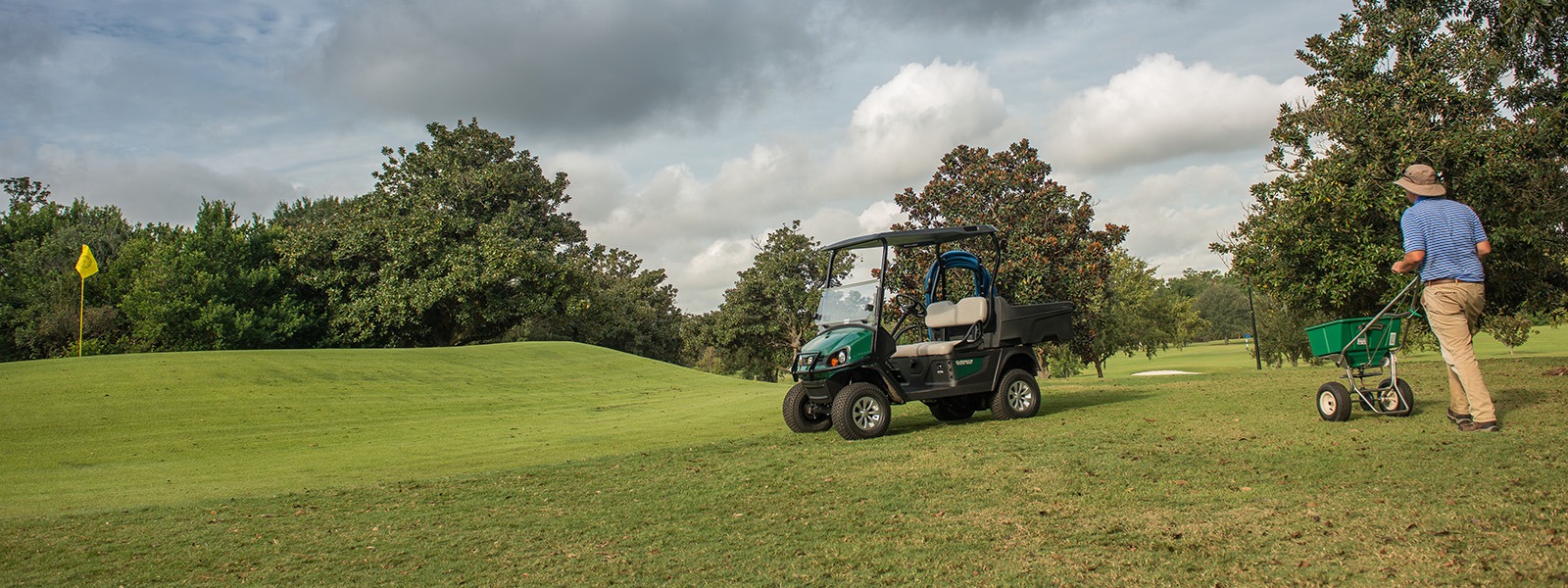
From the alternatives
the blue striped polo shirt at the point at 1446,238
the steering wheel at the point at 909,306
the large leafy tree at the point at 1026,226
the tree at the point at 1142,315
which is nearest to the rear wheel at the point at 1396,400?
the blue striped polo shirt at the point at 1446,238

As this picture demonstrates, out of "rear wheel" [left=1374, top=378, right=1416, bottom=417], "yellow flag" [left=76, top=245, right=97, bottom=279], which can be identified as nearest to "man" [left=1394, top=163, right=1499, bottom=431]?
"rear wheel" [left=1374, top=378, right=1416, bottom=417]

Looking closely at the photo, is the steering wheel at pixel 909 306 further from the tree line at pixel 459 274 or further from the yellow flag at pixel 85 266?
the yellow flag at pixel 85 266

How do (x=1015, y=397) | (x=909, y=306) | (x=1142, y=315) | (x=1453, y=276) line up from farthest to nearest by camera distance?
1. (x=1142, y=315)
2. (x=909, y=306)
3. (x=1015, y=397)
4. (x=1453, y=276)

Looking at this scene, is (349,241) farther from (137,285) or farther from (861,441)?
(861,441)

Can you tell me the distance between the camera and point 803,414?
435 inches

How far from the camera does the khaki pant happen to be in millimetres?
7156

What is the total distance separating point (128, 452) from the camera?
44.1 ft

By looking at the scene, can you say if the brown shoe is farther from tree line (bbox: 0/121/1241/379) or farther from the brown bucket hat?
tree line (bbox: 0/121/1241/379)

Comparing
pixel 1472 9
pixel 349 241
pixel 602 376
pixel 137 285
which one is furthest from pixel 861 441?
pixel 137 285

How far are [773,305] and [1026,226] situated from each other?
65.8ft

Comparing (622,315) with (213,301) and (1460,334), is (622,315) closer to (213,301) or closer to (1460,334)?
(213,301)

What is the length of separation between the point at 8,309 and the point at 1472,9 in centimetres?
5160

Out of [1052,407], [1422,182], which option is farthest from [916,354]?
[1422,182]

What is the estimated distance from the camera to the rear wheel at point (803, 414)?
430 inches
